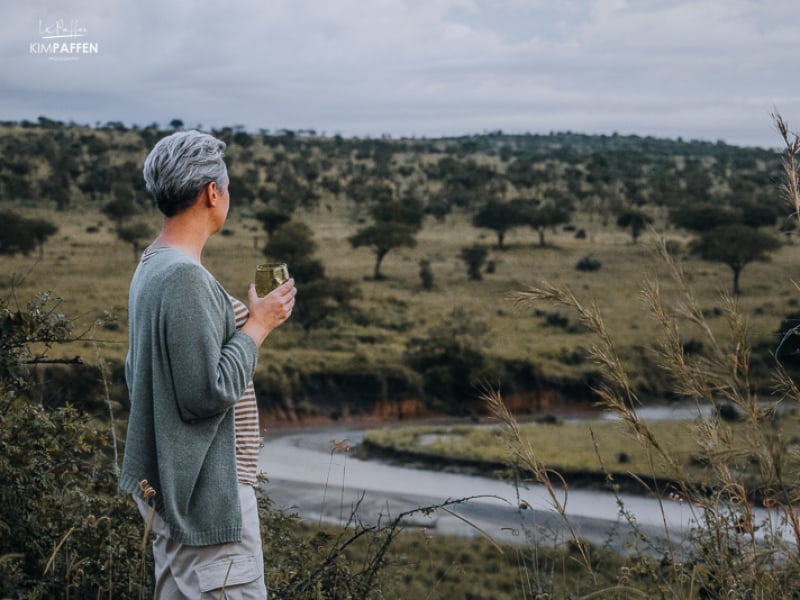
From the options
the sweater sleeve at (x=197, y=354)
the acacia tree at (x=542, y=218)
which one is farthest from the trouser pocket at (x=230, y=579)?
the acacia tree at (x=542, y=218)

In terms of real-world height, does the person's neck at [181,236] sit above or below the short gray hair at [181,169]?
below

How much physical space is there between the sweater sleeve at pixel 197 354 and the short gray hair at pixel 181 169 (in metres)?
0.19

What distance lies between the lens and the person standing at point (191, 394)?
1.99 m

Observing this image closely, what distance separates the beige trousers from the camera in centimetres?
206

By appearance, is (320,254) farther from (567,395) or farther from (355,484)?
(355,484)

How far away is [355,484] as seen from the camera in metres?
25.6

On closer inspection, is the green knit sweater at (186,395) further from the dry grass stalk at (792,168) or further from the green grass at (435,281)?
the green grass at (435,281)

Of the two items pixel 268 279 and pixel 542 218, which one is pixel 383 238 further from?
pixel 268 279

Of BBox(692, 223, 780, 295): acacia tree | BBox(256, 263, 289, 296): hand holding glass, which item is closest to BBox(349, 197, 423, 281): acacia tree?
BBox(692, 223, 780, 295): acacia tree

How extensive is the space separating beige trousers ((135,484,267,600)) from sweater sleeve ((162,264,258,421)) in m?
0.29

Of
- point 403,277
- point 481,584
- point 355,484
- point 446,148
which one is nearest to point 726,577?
point 481,584

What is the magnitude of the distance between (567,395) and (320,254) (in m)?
17.6

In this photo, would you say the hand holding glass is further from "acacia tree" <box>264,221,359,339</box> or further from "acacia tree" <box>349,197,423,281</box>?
"acacia tree" <box>349,197,423,281</box>

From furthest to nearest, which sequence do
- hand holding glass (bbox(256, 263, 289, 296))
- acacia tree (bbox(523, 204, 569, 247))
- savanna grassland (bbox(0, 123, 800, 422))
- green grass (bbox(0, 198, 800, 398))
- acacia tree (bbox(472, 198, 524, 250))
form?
acacia tree (bbox(523, 204, 569, 247))
acacia tree (bbox(472, 198, 524, 250))
green grass (bbox(0, 198, 800, 398))
savanna grassland (bbox(0, 123, 800, 422))
hand holding glass (bbox(256, 263, 289, 296))
